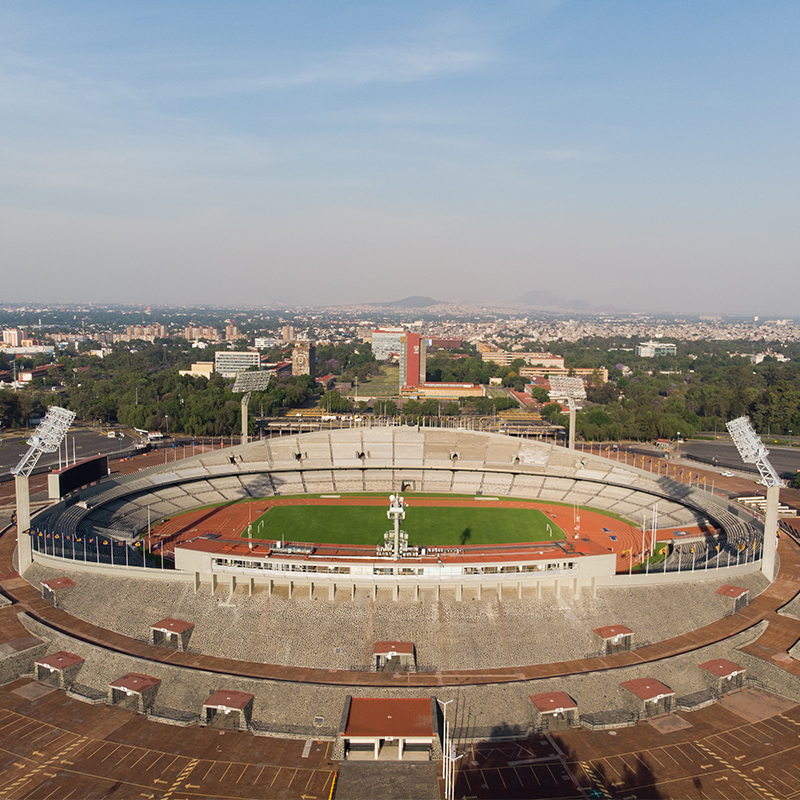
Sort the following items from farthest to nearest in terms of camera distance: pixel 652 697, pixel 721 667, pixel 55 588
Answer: pixel 55 588 < pixel 721 667 < pixel 652 697

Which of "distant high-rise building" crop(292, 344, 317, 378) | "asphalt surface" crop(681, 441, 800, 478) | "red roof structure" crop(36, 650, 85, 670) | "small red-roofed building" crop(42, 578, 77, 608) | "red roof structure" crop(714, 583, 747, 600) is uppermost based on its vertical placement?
"distant high-rise building" crop(292, 344, 317, 378)

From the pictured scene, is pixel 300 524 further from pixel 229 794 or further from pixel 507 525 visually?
pixel 229 794

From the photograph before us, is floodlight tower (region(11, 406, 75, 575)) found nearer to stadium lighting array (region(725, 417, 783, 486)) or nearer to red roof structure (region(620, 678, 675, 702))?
red roof structure (region(620, 678, 675, 702))

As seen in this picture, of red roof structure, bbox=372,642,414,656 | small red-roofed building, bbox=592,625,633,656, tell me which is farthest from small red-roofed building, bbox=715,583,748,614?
red roof structure, bbox=372,642,414,656

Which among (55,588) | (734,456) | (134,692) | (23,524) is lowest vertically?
(134,692)

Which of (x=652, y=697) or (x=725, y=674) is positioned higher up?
(x=725, y=674)

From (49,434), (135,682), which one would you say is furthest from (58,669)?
(49,434)

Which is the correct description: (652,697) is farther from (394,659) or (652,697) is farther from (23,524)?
(23,524)
